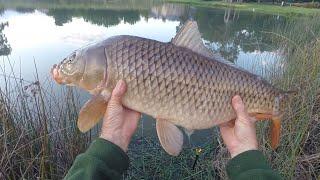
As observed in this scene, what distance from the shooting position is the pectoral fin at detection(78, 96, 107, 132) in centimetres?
167

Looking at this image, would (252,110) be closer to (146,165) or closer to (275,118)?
(275,118)

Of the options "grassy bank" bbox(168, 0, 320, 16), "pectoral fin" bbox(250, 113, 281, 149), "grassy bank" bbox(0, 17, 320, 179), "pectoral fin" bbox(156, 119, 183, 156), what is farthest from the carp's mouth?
"grassy bank" bbox(168, 0, 320, 16)

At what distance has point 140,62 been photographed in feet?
5.34

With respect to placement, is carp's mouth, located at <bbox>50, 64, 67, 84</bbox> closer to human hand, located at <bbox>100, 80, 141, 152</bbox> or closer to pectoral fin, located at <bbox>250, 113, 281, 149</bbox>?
human hand, located at <bbox>100, 80, 141, 152</bbox>

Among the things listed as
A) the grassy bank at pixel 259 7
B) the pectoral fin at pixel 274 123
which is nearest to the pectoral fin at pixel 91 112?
the pectoral fin at pixel 274 123

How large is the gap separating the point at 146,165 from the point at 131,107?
7.86 feet

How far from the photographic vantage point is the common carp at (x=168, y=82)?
1627 mm

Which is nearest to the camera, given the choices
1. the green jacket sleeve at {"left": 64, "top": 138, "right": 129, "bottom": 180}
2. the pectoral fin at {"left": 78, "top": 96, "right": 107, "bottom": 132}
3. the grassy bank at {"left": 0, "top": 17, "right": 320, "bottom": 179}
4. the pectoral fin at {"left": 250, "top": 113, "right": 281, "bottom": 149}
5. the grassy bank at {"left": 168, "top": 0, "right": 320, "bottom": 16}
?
the green jacket sleeve at {"left": 64, "top": 138, "right": 129, "bottom": 180}

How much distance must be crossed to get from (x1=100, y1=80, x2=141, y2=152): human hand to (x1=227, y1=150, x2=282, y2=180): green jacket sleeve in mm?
495

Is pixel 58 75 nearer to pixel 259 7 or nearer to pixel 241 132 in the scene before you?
pixel 241 132

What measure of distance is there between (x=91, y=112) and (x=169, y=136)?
38cm

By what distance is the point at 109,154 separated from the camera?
1.59 metres

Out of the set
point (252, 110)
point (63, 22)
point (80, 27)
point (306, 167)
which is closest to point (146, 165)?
point (306, 167)

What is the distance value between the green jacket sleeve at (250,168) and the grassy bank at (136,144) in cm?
111
